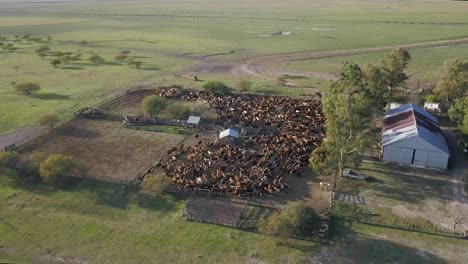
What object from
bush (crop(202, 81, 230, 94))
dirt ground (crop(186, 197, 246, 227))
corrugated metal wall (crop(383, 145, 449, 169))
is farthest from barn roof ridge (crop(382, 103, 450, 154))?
bush (crop(202, 81, 230, 94))

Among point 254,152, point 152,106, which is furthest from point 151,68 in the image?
point 254,152

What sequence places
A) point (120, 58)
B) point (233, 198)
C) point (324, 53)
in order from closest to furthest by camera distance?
1. point (233, 198)
2. point (120, 58)
3. point (324, 53)

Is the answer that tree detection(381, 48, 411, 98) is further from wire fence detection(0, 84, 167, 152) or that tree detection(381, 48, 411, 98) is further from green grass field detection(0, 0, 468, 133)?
wire fence detection(0, 84, 167, 152)

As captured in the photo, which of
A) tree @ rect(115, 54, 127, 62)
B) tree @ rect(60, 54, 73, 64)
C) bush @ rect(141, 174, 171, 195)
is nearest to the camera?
bush @ rect(141, 174, 171, 195)

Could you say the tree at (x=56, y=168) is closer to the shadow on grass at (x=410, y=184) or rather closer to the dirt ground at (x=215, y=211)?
the dirt ground at (x=215, y=211)

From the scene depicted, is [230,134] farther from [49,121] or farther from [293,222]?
[49,121]

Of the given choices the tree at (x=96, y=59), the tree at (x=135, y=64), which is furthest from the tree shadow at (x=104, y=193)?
the tree at (x=96, y=59)
